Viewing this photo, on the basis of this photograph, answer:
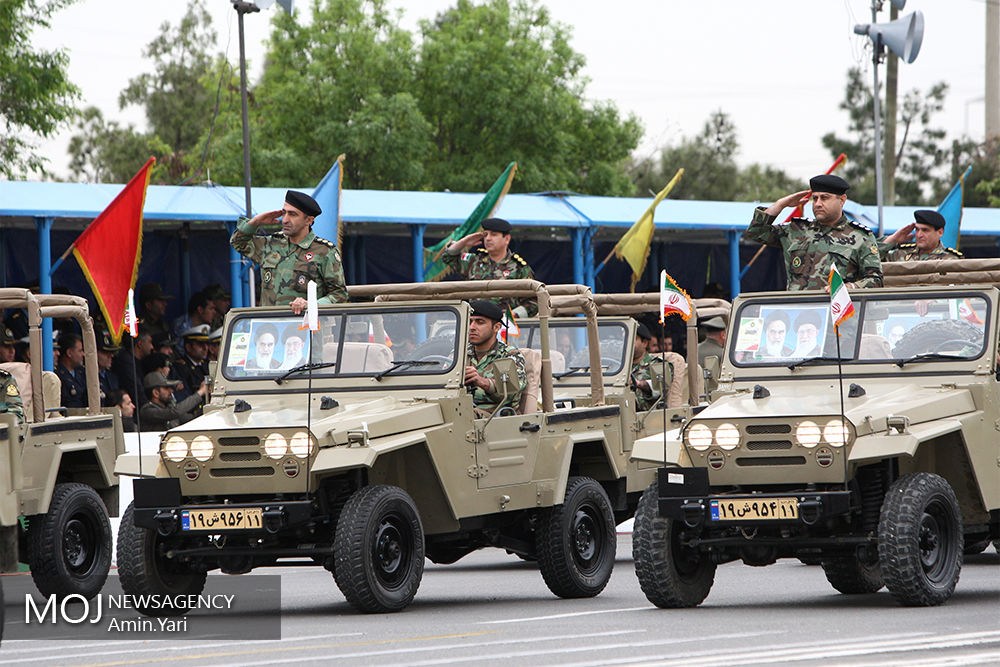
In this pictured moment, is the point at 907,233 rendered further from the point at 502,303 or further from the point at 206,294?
the point at 206,294

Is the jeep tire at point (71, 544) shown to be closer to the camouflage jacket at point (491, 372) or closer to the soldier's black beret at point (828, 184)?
the camouflage jacket at point (491, 372)

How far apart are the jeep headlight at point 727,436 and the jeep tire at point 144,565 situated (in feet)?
11.0

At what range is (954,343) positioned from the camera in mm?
10680

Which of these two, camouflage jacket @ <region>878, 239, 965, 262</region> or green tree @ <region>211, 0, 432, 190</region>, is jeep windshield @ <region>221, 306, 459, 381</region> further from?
green tree @ <region>211, 0, 432, 190</region>

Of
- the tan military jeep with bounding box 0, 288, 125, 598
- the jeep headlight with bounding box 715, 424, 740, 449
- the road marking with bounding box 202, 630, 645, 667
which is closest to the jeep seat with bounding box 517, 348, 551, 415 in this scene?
the jeep headlight with bounding box 715, 424, 740, 449

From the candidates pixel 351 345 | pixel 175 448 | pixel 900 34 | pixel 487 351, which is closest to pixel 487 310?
pixel 487 351

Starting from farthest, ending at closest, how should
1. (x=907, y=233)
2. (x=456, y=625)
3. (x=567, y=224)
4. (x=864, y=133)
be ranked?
(x=864, y=133) < (x=567, y=224) < (x=907, y=233) < (x=456, y=625)

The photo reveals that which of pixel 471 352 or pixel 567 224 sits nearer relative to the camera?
pixel 471 352

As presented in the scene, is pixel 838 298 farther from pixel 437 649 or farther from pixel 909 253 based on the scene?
pixel 909 253

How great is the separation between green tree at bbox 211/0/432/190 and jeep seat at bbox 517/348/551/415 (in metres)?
26.9

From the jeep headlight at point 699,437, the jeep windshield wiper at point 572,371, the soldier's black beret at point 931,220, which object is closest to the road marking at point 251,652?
the jeep headlight at point 699,437

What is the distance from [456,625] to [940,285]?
13.2ft

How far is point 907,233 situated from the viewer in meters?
14.1

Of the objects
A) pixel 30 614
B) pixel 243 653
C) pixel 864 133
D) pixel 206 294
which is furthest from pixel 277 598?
pixel 864 133
